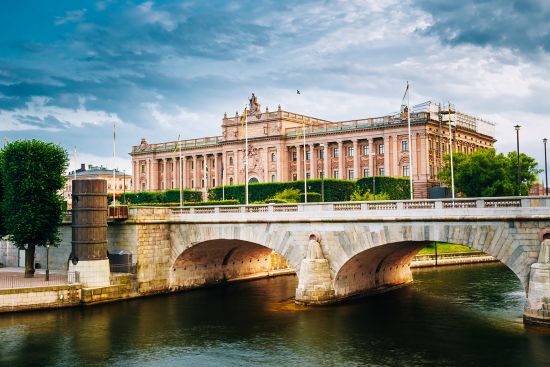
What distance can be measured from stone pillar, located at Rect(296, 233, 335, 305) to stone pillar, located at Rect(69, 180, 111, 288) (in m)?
16.7

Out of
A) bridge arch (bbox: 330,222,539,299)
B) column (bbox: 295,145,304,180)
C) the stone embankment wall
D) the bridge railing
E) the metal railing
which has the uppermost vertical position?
column (bbox: 295,145,304,180)

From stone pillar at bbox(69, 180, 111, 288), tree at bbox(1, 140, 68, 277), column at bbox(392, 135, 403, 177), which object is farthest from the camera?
column at bbox(392, 135, 403, 177)

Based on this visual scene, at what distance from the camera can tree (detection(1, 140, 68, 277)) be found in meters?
52.8

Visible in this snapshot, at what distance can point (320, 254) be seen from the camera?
45.7 m

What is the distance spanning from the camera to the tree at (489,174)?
79188mm

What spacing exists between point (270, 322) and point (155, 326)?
7723mm

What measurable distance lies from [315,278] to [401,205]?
335 inches

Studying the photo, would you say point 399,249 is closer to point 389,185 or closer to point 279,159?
point 389,185

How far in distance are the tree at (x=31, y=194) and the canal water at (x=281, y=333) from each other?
10017mm

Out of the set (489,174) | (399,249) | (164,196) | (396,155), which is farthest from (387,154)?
(399,249)

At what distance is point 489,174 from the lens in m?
80.1

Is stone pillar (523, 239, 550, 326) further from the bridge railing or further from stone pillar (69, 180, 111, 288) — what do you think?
stone pillar (69, 180, 111, 288)

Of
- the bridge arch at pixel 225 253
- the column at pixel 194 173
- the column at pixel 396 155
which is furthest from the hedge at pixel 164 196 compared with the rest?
the bridge arch at pixel 225 253

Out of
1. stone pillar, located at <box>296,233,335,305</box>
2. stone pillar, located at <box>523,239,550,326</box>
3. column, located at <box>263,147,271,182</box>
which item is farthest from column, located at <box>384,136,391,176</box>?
stone pillar, located at <box>523,239,550,326</box>
